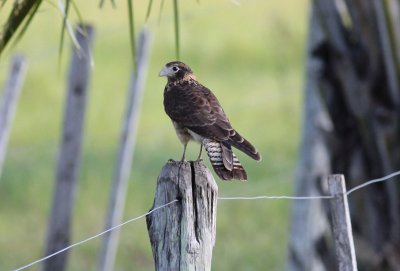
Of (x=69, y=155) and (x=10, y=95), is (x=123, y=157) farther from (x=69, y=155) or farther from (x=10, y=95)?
(x=10, y=95)

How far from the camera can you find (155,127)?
15.5 metres

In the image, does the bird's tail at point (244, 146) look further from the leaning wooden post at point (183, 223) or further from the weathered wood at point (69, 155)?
the weathered wood at point (69, 155)

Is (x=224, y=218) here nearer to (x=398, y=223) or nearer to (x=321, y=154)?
(x=321, y=154)

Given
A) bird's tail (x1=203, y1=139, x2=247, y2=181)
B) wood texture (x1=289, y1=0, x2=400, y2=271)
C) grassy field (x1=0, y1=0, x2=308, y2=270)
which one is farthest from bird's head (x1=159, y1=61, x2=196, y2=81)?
grassy field (x1=0, y1=0, x2=308, y2=270)

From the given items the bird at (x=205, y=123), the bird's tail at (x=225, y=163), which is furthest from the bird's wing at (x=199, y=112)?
the bird's tail at (x=225, y=163)

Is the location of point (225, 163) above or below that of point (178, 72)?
below

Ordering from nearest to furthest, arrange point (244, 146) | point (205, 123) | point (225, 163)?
point (225, 163) < point (244, 146) < point (205, 123)

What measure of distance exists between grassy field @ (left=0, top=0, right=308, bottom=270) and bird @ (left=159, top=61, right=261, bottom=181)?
3266 mm

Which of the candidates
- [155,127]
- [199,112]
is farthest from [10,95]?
[155,127]

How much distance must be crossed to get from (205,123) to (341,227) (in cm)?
97

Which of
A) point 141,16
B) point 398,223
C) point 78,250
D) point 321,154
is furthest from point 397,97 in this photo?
point 141,16

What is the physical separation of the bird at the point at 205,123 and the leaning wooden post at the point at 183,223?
457 mm

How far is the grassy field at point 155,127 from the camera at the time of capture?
12.2m

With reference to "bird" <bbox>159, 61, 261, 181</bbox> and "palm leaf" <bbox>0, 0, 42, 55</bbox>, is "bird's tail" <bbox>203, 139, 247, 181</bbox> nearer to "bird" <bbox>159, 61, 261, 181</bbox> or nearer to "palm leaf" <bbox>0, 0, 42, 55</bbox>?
"bird" <bbox>159, 61, 261, 181</bbox>
